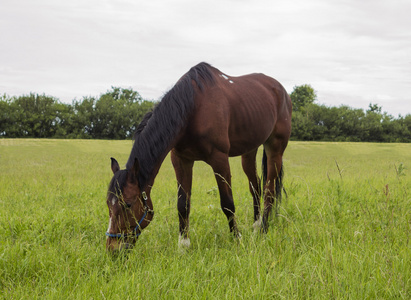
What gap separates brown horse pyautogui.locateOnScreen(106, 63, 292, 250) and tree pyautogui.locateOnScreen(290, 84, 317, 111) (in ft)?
186

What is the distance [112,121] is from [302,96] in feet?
121

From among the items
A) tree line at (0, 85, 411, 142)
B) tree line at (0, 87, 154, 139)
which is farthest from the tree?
tree line at (0, 87, 154, 139)

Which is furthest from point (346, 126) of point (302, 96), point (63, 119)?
point (63, 119)

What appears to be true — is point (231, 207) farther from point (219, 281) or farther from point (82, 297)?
point (82, 297)

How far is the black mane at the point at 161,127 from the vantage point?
3334 mm

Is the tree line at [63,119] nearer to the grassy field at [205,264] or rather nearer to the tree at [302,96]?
the tree at [302,96]

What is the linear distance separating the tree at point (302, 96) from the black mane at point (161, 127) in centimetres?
5776

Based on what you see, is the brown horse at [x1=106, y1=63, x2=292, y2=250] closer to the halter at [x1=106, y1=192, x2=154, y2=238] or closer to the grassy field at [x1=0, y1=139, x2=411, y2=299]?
the halter at [x1=106, y1=192, x2=154, y2=238]

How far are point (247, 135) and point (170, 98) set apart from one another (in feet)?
4.55

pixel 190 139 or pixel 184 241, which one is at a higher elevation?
pixel 190 139

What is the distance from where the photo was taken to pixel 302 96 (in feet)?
195

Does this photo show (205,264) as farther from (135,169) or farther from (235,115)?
(235,115)

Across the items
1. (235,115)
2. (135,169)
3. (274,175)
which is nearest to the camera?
(135,169)

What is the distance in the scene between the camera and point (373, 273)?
95.7 inches
